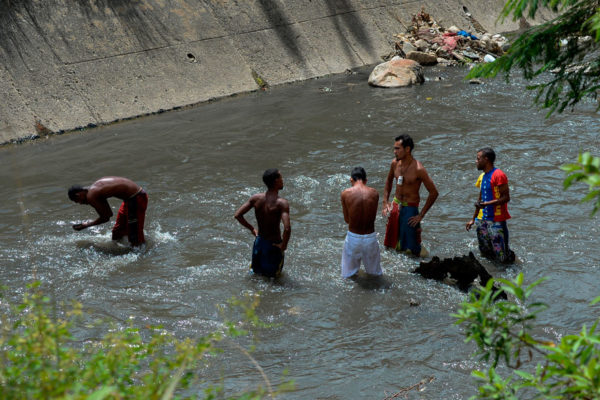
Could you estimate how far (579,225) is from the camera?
28.0ft

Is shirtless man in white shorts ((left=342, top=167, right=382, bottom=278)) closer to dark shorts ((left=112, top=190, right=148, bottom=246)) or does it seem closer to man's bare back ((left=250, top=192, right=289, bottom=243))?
man's bare back ((left=250, top=192, right=289, bottom=243))

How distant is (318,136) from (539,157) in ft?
14.5

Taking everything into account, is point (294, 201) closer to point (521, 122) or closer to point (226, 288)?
point (226, 288)

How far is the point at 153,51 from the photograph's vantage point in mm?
16234

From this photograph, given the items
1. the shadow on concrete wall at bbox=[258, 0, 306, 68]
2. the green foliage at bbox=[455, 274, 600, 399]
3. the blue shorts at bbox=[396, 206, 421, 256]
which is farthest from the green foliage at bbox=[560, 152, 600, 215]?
the shadow on concrete wall at bbox=[258, 0, 306, 68]

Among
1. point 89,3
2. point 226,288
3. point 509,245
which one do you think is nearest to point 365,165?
point 509,245

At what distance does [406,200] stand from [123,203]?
12.2ft

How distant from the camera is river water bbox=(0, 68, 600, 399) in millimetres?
6020

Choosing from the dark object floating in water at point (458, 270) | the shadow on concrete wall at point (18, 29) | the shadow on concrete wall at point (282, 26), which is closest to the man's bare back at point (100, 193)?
the dark object floating in water at point (458, 270)

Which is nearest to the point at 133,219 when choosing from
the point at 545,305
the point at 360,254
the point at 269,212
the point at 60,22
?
the point at 269,212

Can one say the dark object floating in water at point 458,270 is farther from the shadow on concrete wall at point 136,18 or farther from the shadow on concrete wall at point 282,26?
the shadow on concrete wall at point 282,26

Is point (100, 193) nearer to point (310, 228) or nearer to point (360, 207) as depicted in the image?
point (310, 228)

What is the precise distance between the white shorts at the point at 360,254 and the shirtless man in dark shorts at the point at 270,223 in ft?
2.29

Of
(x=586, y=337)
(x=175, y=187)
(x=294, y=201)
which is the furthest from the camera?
(x=175, y=187)
